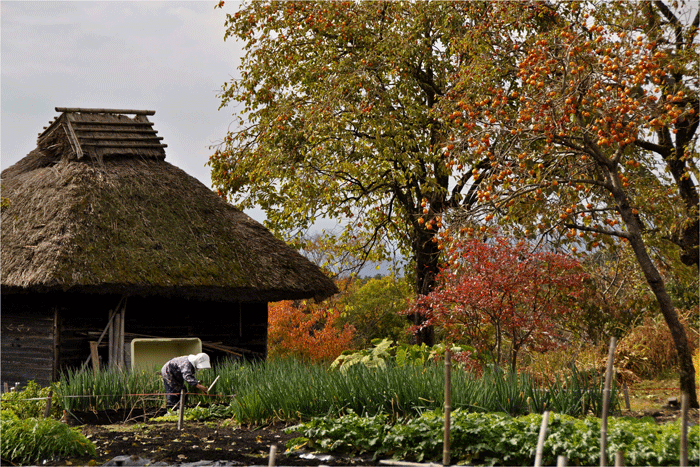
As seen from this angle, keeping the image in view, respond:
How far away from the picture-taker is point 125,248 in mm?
10102

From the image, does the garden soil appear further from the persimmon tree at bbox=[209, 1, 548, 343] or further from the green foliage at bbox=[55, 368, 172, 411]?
the persimmon tree at bbox=[209, 1, 548, 343]

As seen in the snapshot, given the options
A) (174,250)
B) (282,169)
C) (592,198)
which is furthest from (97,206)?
(592,198)

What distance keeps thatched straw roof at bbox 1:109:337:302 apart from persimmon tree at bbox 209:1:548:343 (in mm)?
1500

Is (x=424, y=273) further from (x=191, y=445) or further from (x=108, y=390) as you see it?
(x=191, y=445)

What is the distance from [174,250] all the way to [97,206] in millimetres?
1498

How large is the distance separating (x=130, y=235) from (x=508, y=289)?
634 centimetres

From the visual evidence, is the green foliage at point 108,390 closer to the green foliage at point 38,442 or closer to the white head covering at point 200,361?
the white head covering at point 200,361

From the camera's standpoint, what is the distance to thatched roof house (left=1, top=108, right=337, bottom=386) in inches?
379

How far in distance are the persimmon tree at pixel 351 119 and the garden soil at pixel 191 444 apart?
5982mm

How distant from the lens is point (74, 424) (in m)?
6.77

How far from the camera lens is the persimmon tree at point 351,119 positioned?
12.0 meters

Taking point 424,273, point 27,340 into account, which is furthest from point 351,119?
point 27,340

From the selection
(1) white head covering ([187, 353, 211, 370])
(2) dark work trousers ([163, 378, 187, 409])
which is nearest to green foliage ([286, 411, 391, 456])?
(1) white head covering ([187, 353, 211, 370])

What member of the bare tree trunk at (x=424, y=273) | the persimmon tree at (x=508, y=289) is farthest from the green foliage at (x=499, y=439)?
the bare tree trunk at (x=424, y=273)
